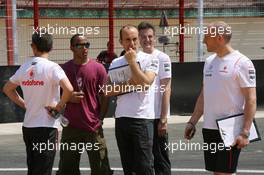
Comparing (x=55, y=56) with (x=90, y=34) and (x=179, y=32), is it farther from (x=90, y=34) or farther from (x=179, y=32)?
(x=179, y=32)

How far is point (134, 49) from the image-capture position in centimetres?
688

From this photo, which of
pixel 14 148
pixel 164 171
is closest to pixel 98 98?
pixel 164 171

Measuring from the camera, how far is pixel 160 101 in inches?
306

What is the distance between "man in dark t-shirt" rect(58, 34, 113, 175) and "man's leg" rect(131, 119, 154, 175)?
3.21ft

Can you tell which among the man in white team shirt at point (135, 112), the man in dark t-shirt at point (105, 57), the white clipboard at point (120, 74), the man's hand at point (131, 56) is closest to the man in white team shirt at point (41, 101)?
the white clipboard at point (120, 74)

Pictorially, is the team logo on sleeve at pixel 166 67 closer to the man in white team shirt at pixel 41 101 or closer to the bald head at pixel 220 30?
the man in white team shirt at pixel 41 101

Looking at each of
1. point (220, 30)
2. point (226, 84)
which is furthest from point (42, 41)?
point (226, 84)

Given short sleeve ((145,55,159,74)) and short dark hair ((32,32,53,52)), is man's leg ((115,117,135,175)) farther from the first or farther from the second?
short dark hair ((32,32,53,52))

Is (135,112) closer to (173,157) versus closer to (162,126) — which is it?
(162,126)

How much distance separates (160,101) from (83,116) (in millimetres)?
873

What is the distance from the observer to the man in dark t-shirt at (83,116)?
25.4ft

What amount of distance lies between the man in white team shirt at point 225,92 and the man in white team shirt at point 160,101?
1318mm

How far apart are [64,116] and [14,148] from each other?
463cm

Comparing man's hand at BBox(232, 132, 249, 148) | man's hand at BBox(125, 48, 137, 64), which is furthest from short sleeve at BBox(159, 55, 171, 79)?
man's hand at BBox(232, 132, 249, 148)
